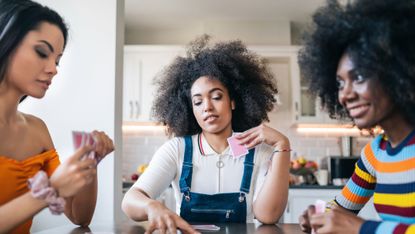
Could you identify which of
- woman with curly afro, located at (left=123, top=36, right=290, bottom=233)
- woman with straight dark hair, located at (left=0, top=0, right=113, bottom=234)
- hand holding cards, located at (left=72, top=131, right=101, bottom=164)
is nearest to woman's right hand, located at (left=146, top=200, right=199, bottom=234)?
woman with curly afro, located at (left=123, top=36, right=290, bottom=233)

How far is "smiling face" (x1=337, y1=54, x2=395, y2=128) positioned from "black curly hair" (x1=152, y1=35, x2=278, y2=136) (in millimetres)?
997

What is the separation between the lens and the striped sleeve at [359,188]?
1.19 meters

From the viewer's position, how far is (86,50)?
2602 millimetres

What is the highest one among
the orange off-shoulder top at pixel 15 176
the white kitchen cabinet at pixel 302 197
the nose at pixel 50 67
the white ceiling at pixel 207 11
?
the white ceiling at pixel 207 11

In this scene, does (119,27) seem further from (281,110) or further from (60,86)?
(281,110)

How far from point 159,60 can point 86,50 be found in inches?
82.8

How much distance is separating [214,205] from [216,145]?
0.96 feet

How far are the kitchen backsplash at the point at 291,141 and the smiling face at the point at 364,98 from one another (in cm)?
383

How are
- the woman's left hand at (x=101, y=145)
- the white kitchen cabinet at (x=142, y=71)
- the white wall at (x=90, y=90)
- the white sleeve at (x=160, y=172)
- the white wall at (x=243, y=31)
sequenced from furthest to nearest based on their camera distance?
the white wall at (x=243, y=31), the white kitchen cabinet at (x=142, y=71), the white wall at (x=90, y=90), the white sleeve at (x=160, y=172), the woman's left hand at (x=101, y=145)

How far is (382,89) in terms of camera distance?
3.14 ft

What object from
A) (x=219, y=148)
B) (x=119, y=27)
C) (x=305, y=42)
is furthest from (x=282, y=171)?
(x=119, y=27)

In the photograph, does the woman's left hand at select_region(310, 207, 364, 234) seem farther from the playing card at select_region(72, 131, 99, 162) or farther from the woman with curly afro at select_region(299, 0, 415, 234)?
the playing card at select_region(72, 131, 99, 162)

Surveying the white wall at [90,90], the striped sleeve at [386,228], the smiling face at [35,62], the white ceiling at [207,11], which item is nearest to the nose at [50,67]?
the smiling face at [35,62]

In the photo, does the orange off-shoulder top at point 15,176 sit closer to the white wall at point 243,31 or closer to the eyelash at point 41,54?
the eyelash at point 41,54
